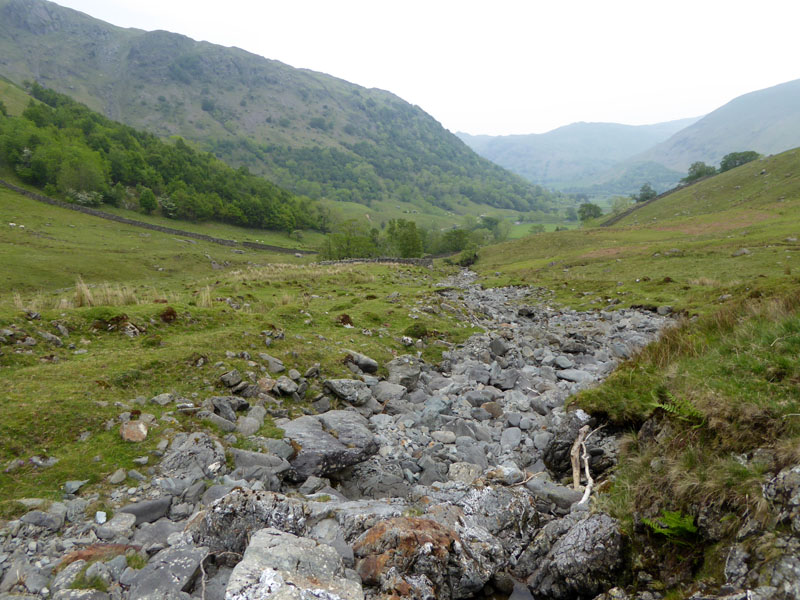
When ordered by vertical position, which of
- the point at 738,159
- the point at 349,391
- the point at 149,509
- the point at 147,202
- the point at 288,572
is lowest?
the point at 349,391

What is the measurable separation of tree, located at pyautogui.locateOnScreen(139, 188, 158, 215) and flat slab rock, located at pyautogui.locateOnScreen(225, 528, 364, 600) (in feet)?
424

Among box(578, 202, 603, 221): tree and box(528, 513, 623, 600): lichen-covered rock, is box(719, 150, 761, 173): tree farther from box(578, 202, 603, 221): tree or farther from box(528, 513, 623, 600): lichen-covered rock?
box(528, 513, 623, 600): lichen-covered rock

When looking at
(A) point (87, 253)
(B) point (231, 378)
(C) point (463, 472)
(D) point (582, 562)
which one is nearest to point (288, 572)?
(D) point (582, 562)

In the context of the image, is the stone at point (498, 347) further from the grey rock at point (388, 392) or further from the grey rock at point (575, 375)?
the grey rock at point (388, 392)

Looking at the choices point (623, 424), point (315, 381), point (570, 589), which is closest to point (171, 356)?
point (315, 381)

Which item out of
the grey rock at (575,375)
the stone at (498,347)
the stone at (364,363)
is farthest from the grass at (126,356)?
the grey rock at (575,375)

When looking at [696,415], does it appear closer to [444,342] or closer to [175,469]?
[175,469]

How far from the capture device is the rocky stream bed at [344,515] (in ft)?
15.1

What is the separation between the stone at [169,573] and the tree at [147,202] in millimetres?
128498

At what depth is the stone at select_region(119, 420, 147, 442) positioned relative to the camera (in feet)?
25.1

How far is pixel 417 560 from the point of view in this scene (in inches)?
194

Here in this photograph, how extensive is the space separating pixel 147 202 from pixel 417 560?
13046 centimetres

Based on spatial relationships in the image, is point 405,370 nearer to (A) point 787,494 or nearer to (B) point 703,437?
(B) point 703,437

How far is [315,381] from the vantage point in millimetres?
12289
